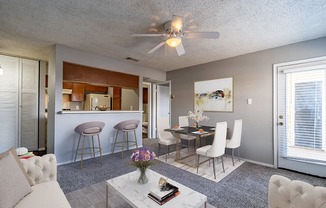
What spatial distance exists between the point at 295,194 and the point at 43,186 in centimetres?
216

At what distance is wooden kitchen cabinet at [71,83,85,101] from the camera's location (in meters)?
5.07

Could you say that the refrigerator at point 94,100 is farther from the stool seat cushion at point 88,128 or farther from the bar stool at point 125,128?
the stool seat cushion at point 88,128

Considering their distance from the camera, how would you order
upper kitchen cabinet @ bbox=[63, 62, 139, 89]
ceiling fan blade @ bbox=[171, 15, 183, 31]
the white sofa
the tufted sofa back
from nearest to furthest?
the tufted sofa back
the white sofa
ceiling fan blade @ bbox=[171, 15, 183, 31]
upper kitchen cabinet @ bbox=[63, 62, 139, 89]

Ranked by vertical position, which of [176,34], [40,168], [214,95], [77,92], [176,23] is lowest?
[40,168]

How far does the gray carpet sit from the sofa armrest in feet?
2.09

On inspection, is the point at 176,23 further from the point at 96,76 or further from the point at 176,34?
the point at 96,76

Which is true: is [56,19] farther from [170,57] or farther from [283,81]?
[283,81]

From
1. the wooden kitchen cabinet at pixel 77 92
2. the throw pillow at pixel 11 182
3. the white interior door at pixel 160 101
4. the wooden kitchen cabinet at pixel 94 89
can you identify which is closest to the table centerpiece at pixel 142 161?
the throw pillow at pixel 11 182

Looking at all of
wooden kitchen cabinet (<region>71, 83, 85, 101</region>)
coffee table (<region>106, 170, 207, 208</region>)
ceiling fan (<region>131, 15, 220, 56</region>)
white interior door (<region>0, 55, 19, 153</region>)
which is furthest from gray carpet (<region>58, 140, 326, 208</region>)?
wooden kitchen cabinet (<region>71, 83, 85, 101</region>)

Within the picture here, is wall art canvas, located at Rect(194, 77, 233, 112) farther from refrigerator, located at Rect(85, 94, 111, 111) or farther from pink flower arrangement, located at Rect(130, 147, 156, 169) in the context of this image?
refrigerator, located at Rect(85, 94, 111, 111)

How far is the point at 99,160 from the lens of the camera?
335 centimetres

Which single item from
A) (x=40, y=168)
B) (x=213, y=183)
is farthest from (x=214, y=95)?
(x=40, y=168)

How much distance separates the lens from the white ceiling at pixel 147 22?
5.99 ft

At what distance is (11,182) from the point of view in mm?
1206
